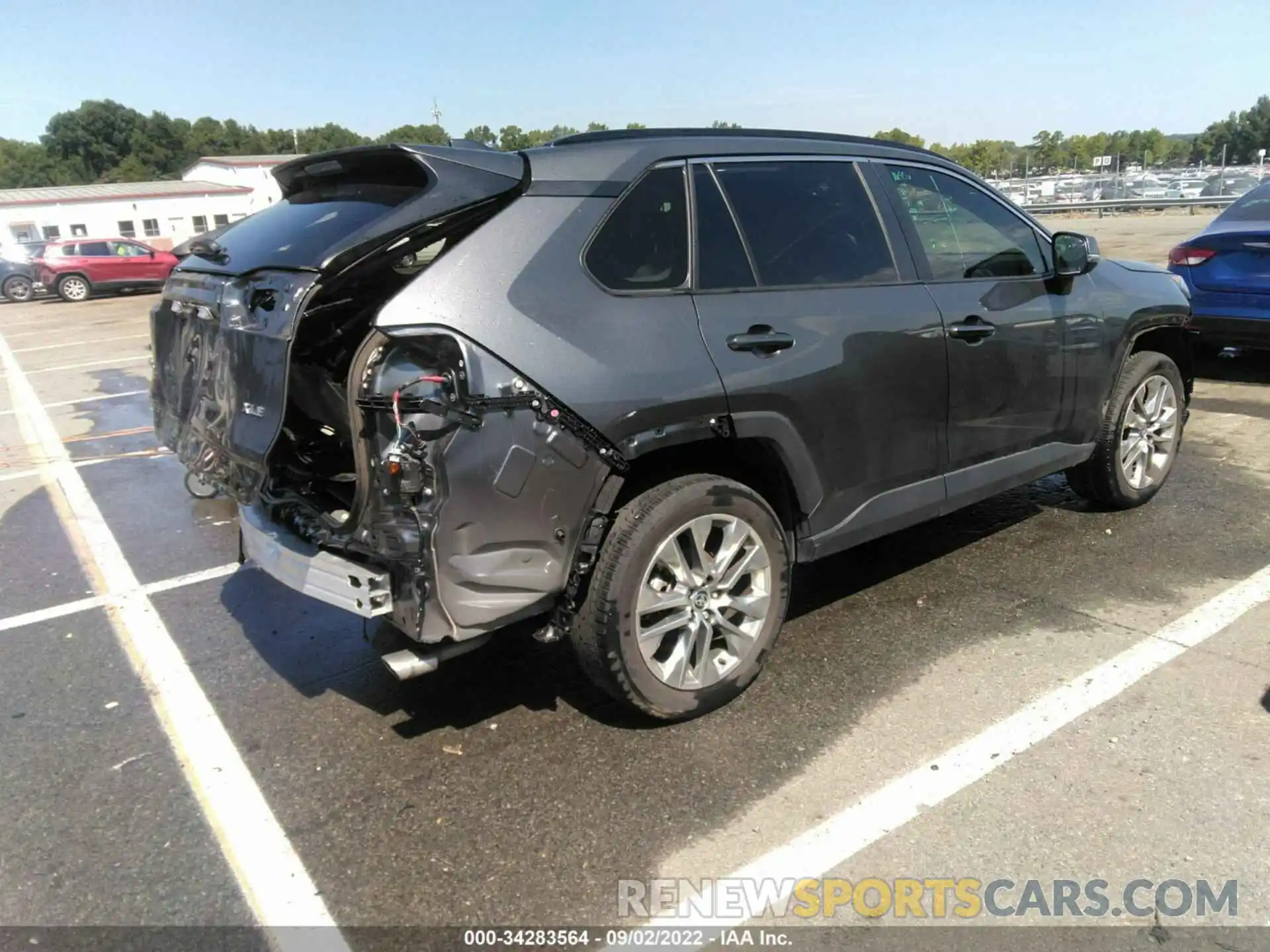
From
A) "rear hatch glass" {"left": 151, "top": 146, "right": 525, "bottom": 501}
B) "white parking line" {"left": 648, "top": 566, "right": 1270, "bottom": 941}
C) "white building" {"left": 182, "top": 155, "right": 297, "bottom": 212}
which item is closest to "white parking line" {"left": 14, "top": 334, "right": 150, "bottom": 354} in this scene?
"rear hatch glass" {"left": 151, "top": 146, "right": 525, "bottom": 501}

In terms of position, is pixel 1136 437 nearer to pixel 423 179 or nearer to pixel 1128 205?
pixel 423 179

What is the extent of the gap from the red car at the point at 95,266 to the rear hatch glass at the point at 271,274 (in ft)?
78.2

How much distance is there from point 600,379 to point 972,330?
191cm

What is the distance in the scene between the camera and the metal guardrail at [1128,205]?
103ft

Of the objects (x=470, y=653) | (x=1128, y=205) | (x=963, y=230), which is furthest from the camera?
(x=1128, y=205)

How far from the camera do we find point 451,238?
2.91 metres

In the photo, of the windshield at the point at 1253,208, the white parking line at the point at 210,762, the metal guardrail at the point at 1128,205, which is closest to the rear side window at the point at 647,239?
the white parking line at the point at 210,762

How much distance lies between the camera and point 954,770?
10.1 feet

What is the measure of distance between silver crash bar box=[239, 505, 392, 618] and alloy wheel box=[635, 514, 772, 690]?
33.4 inches

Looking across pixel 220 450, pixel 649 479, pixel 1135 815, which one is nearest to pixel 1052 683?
pixel 1135 815

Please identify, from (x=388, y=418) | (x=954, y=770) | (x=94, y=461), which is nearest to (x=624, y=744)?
(x=954, y=770)

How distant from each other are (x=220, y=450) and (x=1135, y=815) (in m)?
3.13

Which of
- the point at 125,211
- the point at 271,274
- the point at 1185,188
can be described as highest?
the point at 125,211

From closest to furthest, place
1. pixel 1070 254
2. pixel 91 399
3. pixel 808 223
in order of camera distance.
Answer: pixel 808 223
pixel 1070 254
pixel 91 399
